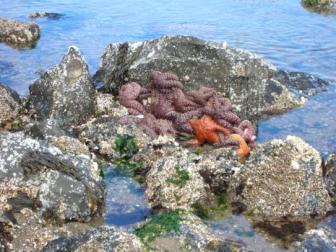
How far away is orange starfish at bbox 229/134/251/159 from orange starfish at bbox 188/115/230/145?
0.30m

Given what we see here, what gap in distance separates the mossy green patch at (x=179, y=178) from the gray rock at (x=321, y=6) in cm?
Answer: 1465

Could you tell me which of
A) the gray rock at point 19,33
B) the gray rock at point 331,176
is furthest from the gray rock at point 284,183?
the gray rock at point 19,33

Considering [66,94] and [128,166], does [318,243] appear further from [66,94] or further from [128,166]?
[66,94]

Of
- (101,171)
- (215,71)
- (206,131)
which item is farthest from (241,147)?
(215,71)

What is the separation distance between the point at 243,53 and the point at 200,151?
297cm

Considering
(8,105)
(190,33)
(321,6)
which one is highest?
(321,6)

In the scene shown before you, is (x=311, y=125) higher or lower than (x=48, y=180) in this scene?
lower

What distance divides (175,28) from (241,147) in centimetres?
948

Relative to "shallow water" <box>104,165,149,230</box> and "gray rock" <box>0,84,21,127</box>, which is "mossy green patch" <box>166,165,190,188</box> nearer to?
"shallow water" <box>104,165,149,230</box>

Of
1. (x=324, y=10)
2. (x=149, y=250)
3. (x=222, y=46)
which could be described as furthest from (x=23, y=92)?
(x=324, y=10)

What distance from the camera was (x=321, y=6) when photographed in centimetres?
2134

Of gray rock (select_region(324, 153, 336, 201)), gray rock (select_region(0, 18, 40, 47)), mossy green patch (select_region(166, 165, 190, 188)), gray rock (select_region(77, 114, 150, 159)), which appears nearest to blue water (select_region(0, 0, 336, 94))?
gray rock (select_region(0, 18, 40, 47))

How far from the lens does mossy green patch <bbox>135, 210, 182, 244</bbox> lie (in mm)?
6652

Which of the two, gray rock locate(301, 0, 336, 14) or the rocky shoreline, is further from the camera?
gray rock locate(301, 0, 336, 14)
